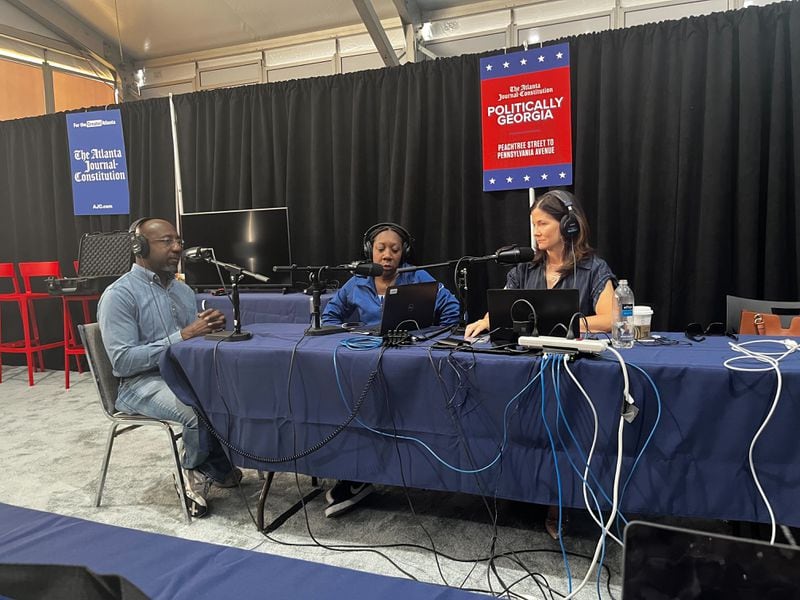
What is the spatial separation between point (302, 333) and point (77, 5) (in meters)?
5.34

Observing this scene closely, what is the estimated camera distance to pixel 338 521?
2160mm

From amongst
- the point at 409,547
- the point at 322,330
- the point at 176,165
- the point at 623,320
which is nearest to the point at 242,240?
the point at 176,165

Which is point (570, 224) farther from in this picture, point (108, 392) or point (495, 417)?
point (108, 392)

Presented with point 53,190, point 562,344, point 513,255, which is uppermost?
point 53,190

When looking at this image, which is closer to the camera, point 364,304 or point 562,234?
point 562,234

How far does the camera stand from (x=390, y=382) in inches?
70.0

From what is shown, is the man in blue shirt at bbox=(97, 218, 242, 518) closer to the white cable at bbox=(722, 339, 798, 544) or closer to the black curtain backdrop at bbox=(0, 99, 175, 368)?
the white cable at bbox=(722, 339, 798, 544)

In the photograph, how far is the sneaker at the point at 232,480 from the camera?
2.45 m

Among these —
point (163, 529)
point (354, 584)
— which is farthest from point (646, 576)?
point (163, 529)

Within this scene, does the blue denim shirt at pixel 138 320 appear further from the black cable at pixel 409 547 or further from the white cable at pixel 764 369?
the white cable at pixel 764 369

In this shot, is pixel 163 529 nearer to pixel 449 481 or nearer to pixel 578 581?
pixel 449 481

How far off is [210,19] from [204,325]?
4.25 m

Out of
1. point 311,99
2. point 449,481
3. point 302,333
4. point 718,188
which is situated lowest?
point 449,481

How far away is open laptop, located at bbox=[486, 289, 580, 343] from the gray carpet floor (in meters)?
0.67
